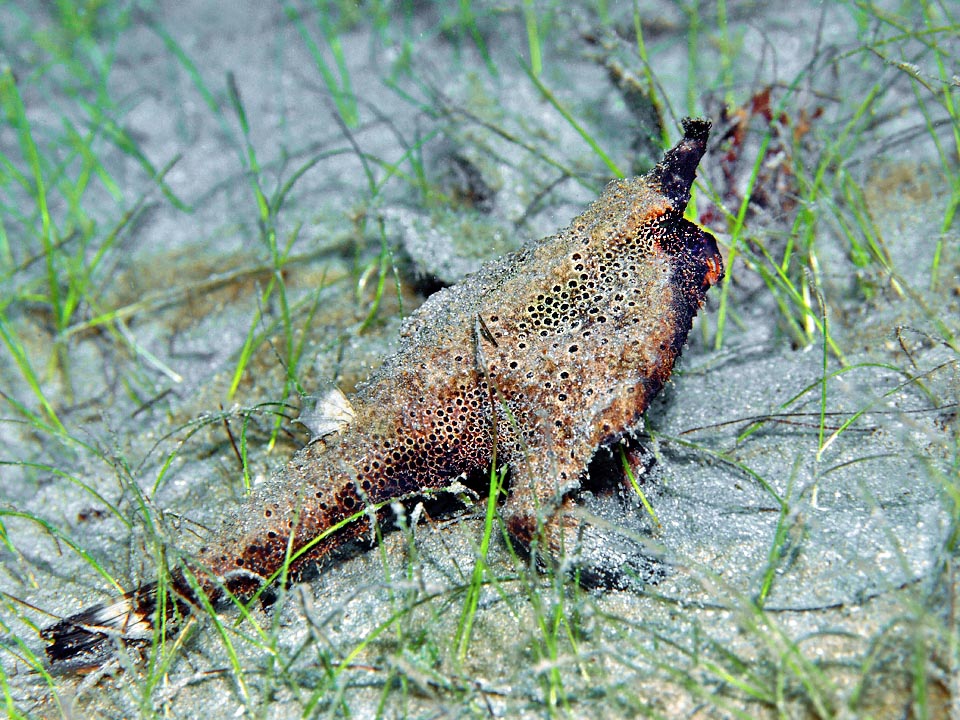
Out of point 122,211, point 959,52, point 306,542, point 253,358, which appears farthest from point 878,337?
point 122,211

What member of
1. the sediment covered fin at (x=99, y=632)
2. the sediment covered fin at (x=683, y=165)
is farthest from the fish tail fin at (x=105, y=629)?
the sediment covered fin at (x=683, y=165)

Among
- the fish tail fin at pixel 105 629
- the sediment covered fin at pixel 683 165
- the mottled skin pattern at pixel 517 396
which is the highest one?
the sediment covered fin at pixel 683 165

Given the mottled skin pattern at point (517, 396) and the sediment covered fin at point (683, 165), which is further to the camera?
the sediment covered fin at point (683, 165)

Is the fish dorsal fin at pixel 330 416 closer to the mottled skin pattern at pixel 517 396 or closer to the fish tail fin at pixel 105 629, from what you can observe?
the mottled skin pattern at pixel 517 396

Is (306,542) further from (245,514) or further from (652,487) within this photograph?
(652,487)

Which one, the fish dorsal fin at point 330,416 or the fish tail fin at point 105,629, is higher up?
the fish dorsal fin at point 330,416

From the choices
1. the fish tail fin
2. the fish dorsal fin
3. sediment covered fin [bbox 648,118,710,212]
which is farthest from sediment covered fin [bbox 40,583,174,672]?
sediment covered fin [bbox 648,118,710,212]

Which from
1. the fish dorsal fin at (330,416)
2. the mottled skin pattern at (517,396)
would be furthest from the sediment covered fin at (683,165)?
the fish dorsal fin at (330,416)

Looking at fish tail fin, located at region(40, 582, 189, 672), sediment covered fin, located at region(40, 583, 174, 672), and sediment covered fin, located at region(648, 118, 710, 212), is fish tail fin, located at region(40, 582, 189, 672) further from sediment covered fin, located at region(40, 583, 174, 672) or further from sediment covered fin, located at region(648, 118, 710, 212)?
sediment covered fin, located at region(648, 118, 710, 212)
